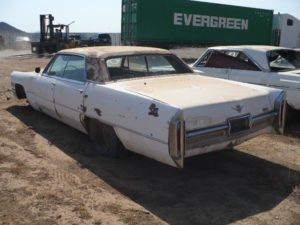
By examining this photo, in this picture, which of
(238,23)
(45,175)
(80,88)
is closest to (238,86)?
(80,88)

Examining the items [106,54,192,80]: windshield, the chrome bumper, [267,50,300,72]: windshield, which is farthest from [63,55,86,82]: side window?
[267,50,300,72]: windshield

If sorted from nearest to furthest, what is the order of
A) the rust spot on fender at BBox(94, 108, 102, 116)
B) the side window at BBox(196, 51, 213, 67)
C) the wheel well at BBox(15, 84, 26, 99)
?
the rust spot on fender at BBox(94, 108, 102, 116) < the wheel well at BBox(15, 84, 26, 99) < the side window at BBox(196, 51, 213, 67)

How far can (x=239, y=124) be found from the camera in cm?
465

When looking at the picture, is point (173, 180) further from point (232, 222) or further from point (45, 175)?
point (45, 175)

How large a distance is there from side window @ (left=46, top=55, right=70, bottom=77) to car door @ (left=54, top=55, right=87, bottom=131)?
11 centimetres

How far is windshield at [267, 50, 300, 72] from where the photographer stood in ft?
24.5

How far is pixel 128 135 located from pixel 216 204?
119 centimetres

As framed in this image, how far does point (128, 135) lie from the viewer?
4641 millimetres

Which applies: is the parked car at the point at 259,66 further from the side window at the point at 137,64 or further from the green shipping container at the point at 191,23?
Result: the green shipping container at the point at 191,23

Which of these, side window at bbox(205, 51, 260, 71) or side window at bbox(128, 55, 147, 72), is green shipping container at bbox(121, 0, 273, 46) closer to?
side window at bbox(205, 51, 260, 71)

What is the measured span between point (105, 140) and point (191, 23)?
65.7 feet

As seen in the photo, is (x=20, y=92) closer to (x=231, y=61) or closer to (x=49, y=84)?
(x=49, y=84)

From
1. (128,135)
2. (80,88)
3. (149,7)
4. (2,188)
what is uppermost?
(149,7)

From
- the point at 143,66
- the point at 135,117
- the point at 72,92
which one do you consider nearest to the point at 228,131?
the point at 135,117
